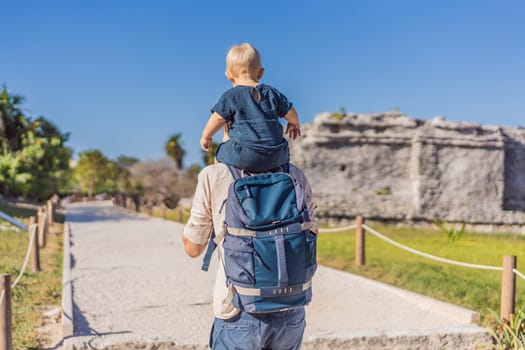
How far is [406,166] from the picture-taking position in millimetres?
19656

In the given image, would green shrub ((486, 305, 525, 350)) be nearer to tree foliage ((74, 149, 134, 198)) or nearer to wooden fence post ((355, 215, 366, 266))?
wooden fence post ((355, 215, 366, 266))

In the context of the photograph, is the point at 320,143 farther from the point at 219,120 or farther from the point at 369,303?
the point at 219,120

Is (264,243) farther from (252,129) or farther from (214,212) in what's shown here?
(252,129)

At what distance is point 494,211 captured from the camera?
19.3 metres

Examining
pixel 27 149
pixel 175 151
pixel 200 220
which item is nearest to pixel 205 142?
pixel 200 220

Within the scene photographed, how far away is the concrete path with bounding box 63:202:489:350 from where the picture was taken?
4.95m

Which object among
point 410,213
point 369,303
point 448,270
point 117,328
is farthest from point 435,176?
point 117,328

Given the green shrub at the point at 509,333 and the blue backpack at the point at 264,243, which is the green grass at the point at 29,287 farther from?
the green shrub at the point at 509,333

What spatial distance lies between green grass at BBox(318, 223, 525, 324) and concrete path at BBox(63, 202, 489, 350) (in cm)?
45

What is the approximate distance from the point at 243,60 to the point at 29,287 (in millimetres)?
6609

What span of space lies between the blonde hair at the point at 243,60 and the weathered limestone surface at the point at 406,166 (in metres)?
16.1

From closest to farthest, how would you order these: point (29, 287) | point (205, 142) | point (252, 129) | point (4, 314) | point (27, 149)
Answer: point (252, 129) < point (205, 142) < point (4, 314) < point (29, 287) < point (27, 149)

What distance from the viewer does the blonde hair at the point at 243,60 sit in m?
2.51

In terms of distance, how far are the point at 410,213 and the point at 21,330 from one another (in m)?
14.9
